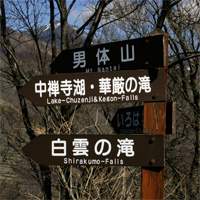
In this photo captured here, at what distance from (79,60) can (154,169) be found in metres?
1.22

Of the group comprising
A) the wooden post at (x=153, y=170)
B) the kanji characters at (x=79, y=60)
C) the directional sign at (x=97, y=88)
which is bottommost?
the wooden post at (x=153, y=170)

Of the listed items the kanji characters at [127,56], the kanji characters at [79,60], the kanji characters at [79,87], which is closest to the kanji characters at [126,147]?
the kanji characters at [79,87]

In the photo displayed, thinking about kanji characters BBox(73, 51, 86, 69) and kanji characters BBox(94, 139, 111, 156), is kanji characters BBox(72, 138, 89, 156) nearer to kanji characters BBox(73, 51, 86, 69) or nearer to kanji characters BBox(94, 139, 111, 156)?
kanji characters BBox(94, 139, 111, 156)

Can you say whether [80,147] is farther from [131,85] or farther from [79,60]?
[79,60]

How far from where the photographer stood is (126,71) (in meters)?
4.93

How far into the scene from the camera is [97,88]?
5.02 meters

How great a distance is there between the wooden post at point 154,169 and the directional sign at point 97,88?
0.08 meters

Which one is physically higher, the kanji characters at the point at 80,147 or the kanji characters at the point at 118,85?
the kanji characters at the point at 118,85

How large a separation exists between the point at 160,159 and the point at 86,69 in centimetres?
109

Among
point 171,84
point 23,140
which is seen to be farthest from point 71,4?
point 171,84

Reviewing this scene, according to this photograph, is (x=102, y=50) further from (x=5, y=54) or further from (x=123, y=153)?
(x=5, y=54)

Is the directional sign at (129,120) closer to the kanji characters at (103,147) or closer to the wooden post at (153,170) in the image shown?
the wooden post at (153,170)

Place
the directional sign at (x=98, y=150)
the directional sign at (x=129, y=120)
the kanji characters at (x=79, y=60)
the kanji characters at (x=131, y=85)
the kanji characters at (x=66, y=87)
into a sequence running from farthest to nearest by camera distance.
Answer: the kanji characters at (x=79, y=60) < the kanji characters at (x=66, y=87) < the directional sign at (x=129, y=120) < the kanji characters at (x=131, y=85) < the directional sign at (x=98, y=150)

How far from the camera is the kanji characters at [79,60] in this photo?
17.4ft
